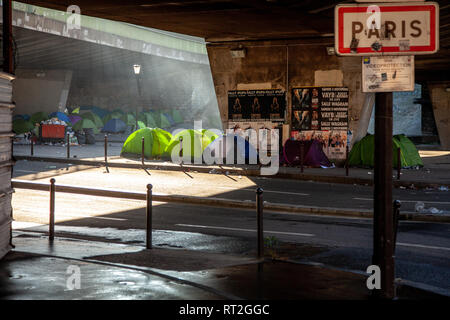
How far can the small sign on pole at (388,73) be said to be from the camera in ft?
22.0

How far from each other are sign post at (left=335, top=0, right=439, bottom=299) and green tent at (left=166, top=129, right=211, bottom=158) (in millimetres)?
19799

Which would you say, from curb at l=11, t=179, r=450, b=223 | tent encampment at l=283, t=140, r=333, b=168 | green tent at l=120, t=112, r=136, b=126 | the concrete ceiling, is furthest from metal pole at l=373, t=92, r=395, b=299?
green tent at l=120, t=112, r=136, b=126

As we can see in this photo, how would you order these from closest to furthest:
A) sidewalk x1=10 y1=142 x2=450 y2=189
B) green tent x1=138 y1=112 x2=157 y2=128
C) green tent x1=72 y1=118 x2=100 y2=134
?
sidewalk x1=10 y1=142 x2=450 y2=189
green tent x1=72 y1=118 x2=100 y2=134
green tent x1=138 y1=112 x2=157 y2=128

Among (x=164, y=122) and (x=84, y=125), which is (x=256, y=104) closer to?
(x=84, y=125)

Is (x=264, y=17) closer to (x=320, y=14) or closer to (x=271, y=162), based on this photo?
(x=320, y=14)

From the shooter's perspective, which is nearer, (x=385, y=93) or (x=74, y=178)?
(x=385, y=93)

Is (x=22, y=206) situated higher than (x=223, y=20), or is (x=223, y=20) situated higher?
(x=223, y=20)

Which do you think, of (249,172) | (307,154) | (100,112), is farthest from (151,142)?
(100,112)

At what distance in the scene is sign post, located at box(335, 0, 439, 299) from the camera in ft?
21.8

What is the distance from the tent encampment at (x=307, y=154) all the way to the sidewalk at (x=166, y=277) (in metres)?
16.7

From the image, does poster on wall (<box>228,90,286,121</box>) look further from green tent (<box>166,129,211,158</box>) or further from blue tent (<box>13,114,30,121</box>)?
blue tent (<box>13,114,30,121</box>)

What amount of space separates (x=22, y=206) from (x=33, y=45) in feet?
102

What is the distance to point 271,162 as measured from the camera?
25984 mm

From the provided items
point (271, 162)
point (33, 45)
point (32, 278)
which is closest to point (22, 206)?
point (32, 278)
